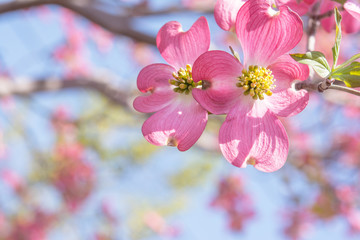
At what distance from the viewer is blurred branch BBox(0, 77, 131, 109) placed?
5.21 ft

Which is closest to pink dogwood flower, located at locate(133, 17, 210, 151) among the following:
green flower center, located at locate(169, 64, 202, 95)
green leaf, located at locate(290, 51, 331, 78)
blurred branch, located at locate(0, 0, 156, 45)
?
green flower center, located at locate(169, 64, 202, 95)

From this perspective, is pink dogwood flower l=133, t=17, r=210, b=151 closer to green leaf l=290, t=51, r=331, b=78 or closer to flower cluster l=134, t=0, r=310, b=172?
flower cluster l=134, t=0, r=310, b=172

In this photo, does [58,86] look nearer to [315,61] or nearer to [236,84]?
[236,84]

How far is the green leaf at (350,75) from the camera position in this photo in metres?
0.40

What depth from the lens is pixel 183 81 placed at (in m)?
0.50

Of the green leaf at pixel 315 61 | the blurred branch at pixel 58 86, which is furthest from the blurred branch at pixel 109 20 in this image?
the green leaf at pixel 315 61

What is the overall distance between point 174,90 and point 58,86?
4.45 feet

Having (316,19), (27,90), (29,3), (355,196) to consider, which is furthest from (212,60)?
(355,196)

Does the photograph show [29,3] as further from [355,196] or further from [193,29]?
[355,196]

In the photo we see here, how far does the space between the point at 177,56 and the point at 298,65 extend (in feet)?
0.58

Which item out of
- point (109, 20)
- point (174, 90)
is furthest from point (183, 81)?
point (109, 20)

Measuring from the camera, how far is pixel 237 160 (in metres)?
0.44

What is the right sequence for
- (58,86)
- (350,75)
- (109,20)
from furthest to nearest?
(58,86), (109,20), (350,75)

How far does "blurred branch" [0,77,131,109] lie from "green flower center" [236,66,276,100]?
1.15 metres
